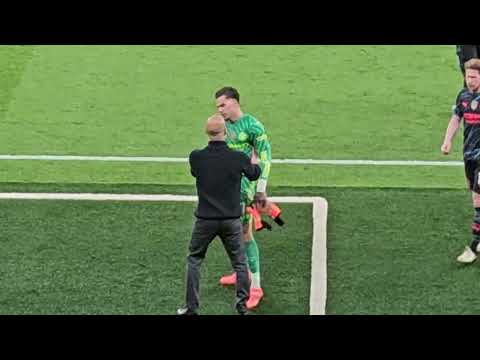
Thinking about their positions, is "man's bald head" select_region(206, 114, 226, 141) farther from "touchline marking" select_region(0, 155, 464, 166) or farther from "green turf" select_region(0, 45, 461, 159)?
"green turf" select_region(0, 45, 461, 159)

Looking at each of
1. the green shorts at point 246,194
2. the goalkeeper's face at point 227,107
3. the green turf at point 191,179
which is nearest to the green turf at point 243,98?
the green turf at point 191,179

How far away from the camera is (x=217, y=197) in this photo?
1135cm

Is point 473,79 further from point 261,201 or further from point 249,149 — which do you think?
point 261,201

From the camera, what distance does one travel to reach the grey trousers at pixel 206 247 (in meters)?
11.4

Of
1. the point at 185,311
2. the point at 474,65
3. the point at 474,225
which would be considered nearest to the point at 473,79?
the point at 474,65

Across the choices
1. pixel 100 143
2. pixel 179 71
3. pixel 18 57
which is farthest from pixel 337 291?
pixel 18 57

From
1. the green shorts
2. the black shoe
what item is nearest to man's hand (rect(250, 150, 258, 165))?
the green shorts

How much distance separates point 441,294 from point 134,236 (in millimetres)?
3184

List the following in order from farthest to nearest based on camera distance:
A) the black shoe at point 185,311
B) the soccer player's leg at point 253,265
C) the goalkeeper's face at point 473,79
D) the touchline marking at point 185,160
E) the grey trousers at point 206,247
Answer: the touchline marking at point 185,160 → the goalkeeper's face at point 473,79 → the soccer player's leg at point 253,265 → the black shoe at point 185,311 → the grey trousers at point 206,247

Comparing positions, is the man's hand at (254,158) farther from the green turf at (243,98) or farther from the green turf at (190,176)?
the green turf at (243,98)

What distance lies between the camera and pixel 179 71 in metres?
18.5

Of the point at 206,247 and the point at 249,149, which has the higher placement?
the point at 249,149

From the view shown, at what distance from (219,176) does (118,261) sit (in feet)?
6.63

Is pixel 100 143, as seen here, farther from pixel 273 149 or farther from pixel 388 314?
pixel 388 314
